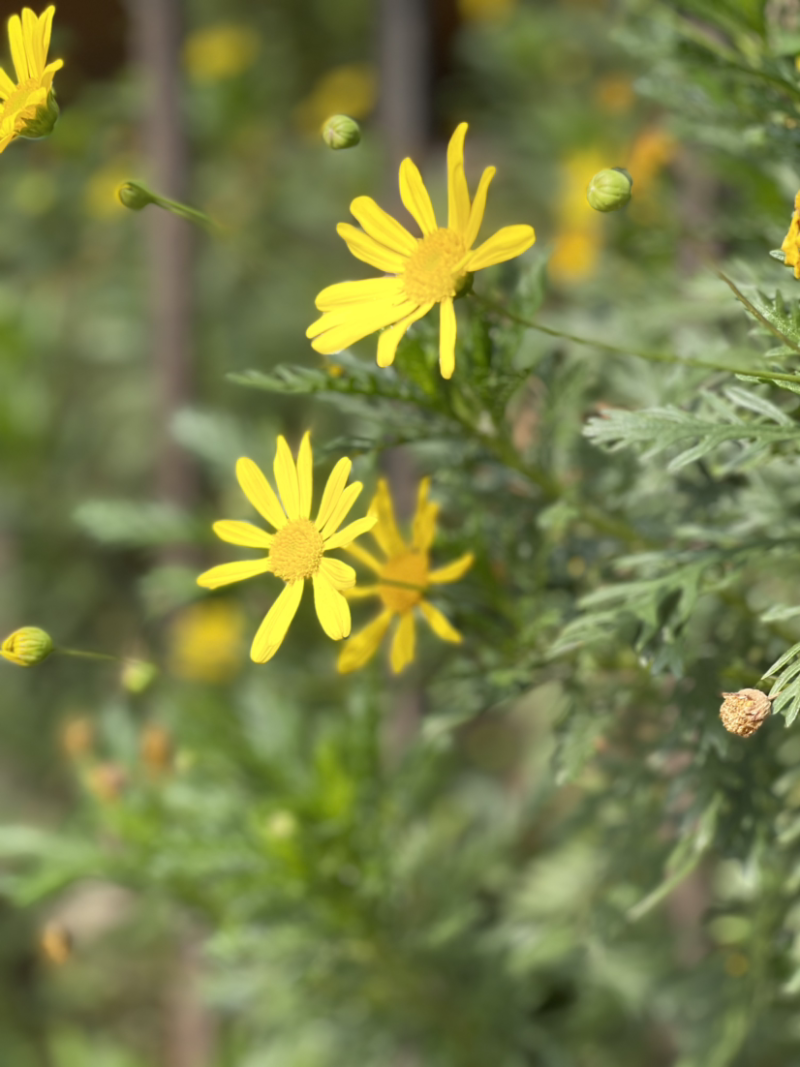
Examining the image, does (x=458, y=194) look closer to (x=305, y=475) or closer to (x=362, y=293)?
(x=362, y=293)

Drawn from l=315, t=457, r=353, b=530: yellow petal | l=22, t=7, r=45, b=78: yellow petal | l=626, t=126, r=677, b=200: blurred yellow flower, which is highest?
l=626, t=126, r=677, b=200: blurred yellow flower

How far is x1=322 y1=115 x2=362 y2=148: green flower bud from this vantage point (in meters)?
0.59

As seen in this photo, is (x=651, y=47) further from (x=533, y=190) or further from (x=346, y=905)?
(x=533, y=190)

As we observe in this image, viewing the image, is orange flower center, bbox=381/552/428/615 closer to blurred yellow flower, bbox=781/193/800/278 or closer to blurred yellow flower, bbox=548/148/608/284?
blurred yellow flower, bbox=781/193/800/278

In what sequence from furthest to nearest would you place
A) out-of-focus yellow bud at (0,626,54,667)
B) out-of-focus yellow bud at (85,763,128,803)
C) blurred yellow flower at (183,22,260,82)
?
blurred yellow flower at (183,22,260,82) → out-of-focus yellow bud at (85,763,128,803) → out-of-focus yellow bud at (0,626,54,667)

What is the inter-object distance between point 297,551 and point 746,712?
271 mm

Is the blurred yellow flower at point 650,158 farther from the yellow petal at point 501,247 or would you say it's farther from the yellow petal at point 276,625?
the yellow petal at point 276,625

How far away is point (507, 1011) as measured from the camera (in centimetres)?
116

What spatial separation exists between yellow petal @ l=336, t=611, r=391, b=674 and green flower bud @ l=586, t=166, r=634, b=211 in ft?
1.00

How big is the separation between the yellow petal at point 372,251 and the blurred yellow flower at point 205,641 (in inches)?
47.6

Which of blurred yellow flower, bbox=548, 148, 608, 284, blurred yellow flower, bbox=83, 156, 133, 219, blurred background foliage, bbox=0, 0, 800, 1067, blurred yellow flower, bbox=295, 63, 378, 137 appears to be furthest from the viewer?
blurred yellow flower, bbox=295, 63, 378, 137

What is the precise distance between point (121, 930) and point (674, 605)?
4.16 ft

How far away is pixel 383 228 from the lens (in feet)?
1.98

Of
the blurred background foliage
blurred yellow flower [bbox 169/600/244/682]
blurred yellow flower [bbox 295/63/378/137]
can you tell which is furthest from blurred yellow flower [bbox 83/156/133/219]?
blurred yellow flower [bbox 169/600/244/682]
